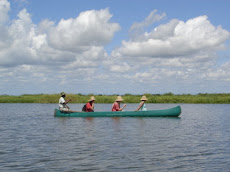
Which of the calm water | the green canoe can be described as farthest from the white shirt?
the calm water

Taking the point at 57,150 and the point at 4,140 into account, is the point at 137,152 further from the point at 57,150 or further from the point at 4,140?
the point at 4,140

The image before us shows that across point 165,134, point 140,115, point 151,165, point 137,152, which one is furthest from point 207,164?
point 140,115

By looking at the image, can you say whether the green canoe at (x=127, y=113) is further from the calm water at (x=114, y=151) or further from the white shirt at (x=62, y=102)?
the calm water at (x=114, y=151)

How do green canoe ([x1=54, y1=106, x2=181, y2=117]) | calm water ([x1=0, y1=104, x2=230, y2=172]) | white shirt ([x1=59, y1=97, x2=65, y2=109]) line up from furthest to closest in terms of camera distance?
white shirt ([x1=59, y1=97, x2=65, y2=109])
green canoe ([x1=54, y1=106, x2=181, y2=117])
calm water ([x1=0, y1=104, x2=230, y2=172])

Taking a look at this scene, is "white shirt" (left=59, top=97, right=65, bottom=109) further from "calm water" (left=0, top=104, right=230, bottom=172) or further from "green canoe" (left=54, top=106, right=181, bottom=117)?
"calm water" (left=0, top=104, right=230, bottom=172)

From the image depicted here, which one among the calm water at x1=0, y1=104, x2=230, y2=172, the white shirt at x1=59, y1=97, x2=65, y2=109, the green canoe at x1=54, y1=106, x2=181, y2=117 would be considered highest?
the white shirt at x1=59, y1=97, x2=65, y2=109

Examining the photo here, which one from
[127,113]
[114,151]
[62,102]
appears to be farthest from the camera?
[62,102]

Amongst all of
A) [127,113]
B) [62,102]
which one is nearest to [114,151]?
[127,113]

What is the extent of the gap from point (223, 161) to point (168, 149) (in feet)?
7.03

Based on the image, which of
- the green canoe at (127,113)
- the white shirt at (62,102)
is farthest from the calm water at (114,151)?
the white shirt at (62,102)

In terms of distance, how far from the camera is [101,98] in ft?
161

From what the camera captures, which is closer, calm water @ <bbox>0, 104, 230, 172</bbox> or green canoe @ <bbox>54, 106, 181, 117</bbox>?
calm water @ <bbox>0, 104, 230, 172</bbox>

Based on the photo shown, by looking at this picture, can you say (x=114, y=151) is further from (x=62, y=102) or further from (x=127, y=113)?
(x=62, y=102)

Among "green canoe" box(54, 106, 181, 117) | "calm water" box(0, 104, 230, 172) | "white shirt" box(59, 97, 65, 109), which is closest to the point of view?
"calm water" box(0, 104, 230, 172)
